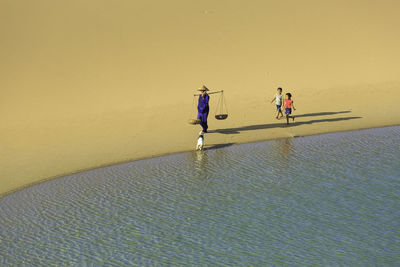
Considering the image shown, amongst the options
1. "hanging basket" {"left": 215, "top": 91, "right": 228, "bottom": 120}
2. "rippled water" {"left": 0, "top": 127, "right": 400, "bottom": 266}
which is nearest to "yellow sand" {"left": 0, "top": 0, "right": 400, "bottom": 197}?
"hanging basket" {"left": 215, "top": 91, "right": 228, "bottom": 120}

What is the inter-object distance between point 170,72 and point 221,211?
14545mm

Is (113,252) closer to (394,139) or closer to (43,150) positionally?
(43,150)

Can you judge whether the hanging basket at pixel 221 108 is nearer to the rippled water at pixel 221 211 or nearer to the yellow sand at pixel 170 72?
the yellow sand at pixel 170 72

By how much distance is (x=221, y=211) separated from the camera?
1156 centimetres

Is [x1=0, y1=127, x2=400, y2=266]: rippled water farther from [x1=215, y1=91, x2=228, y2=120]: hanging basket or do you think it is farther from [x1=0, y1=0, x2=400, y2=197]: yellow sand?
[x1=215, y1=91, x2=228, y2=120]: hanging basket

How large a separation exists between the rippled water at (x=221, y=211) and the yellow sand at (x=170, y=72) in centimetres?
183

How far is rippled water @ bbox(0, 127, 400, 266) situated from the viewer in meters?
9.68

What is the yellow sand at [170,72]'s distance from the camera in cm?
1817

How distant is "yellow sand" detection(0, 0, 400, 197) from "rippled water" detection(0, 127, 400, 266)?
6.00ft

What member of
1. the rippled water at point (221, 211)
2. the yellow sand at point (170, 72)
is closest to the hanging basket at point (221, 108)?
the yellow sand at point (170, 72)

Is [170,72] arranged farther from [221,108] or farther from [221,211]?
[221,211]

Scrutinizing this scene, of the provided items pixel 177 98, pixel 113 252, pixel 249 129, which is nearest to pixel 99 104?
pixel 177 98

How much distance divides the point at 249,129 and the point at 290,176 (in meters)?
5.23

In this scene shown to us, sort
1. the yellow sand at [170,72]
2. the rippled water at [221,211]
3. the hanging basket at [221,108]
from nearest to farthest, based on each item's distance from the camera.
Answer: the rippled water at [221,211]
the yellow sand at [170,72]
the hanging basket at [221,108]
